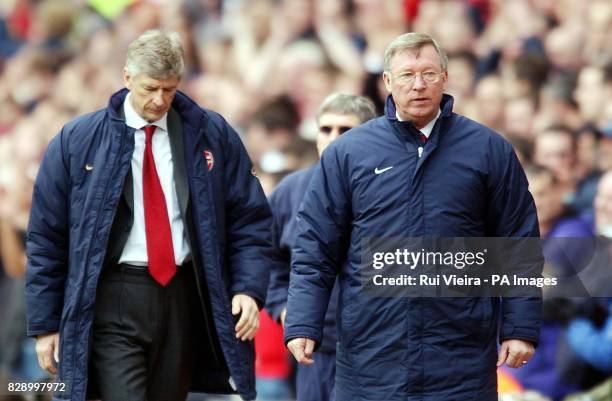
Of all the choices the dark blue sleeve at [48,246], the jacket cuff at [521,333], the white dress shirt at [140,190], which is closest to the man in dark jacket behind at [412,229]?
the jacket cuff at [521,333]

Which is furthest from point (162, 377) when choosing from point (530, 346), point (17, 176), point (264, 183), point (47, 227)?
point (17, 176)

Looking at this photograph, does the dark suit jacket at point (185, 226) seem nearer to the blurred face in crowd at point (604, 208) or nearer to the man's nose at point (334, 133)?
the man's nose at point (334, 133)

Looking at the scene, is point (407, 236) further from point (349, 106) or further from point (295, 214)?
point (349, 106)

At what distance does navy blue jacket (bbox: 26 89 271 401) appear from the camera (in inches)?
236

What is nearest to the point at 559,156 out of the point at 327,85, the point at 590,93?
the point at 590,93

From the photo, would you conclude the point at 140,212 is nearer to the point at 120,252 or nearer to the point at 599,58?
the point at 120,252

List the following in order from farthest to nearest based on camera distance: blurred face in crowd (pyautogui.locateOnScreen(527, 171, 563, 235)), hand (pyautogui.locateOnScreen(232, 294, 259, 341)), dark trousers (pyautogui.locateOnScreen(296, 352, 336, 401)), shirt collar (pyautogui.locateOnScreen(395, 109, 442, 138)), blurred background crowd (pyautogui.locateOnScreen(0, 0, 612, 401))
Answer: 1. blurred face in crowd (pyautogui.locateOnScreen(527, 171, 563, 235))
2. blurred background crowd (pyautogui.locateOnScreen(0, 0, 612, 401))
3. dark trousers (pyautogui.locateOnScreen(296, 352, 336, 401))
4. hand (pyautogui.locateOnScreen(232, 294, 259, 341))
5. shirt collar (pyautogui.locateOnScreen(395, 109, 442, 138))

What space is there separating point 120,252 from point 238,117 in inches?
217

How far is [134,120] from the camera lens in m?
6.16

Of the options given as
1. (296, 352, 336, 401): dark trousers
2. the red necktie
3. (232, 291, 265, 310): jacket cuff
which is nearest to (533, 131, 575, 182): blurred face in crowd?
(296, 352, 336, 401): dark trousers

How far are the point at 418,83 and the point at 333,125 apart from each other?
1.61m

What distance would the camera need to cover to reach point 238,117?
1145 centimetres

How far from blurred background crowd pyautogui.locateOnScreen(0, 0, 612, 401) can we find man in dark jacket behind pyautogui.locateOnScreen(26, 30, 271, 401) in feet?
8.72

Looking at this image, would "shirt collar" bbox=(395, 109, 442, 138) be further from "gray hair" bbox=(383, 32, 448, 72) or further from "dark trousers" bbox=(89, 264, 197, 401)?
"dark trousers" bbox=(89, 264, 197, 401)
